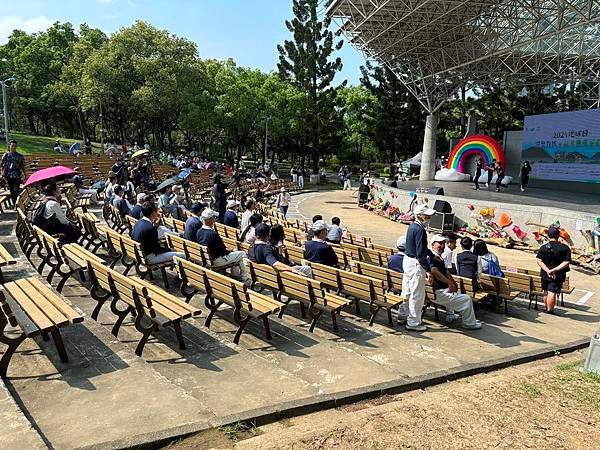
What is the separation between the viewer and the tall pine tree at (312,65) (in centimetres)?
4084

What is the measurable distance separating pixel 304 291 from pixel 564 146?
81.3 ft

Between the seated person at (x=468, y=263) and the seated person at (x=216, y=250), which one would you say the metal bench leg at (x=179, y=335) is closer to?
the seated person at (x=216, y=250)

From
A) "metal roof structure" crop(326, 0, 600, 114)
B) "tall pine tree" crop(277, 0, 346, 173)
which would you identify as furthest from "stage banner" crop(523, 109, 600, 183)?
"tall pine tree" crop(277, 0, 346, 173)

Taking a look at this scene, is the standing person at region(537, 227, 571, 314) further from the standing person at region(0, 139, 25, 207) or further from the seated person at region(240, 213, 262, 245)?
the standing person at region(0, 139, 25, 207)

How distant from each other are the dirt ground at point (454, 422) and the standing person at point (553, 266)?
3263 mm

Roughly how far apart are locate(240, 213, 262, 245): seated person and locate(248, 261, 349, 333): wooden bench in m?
1.55

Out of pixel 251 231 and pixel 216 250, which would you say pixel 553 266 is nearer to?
pixel 251 231

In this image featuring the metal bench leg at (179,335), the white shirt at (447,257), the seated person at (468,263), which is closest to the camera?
the metal bench leg at (179,335)

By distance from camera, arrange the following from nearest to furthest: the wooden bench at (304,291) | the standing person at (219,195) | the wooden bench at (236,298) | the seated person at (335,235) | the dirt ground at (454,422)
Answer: the dirt ground at (454,422) → the wooden bench at (236,298) → the wooden bench at (304,291) → the seated person at (335,235) → the standing person at (219,195)

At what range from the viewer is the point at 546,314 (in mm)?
7957

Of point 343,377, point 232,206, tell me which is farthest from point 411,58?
point 343,377

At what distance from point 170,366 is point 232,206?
20.8ft

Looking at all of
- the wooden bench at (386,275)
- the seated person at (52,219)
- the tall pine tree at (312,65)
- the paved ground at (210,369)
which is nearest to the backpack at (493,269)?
the paved ground at (210,369)

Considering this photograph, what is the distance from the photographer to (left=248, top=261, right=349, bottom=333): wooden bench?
5.93m
